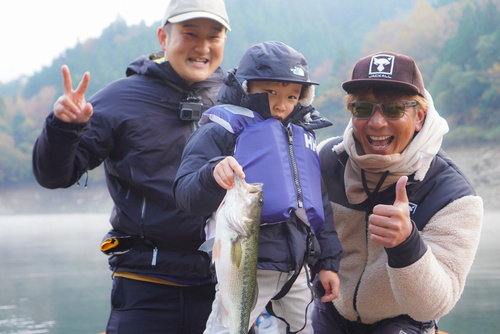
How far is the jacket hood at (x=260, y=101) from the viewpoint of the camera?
3139mm

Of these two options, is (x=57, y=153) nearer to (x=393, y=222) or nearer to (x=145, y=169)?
(x=145, y=169)

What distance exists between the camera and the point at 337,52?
249ft

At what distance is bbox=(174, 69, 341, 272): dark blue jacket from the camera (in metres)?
2.72

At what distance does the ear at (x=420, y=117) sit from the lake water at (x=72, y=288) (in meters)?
12.8

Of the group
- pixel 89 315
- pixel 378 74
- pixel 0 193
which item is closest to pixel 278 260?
pixel 378 74

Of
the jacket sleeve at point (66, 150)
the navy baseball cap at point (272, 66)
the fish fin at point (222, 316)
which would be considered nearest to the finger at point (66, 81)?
the jacket sleeve at point (66, 150)

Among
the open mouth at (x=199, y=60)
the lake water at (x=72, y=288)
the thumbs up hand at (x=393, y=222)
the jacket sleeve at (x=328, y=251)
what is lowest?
the lake water at (x=72, y=288)

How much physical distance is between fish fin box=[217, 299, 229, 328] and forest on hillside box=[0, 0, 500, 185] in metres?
41.1

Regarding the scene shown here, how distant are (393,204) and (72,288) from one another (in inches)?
970

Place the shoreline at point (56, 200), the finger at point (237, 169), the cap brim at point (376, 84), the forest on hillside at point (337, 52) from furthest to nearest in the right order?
the shoreline at point (56, 200) → the forest on hillside at point (337, 52) → the cap brim at point (376, 84) → the finger at point (237, 169)

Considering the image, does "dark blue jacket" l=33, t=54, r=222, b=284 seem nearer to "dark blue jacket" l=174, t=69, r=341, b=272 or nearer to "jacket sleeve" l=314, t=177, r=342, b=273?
"dark blue jacket" l=174, t=69, r=341, b=272

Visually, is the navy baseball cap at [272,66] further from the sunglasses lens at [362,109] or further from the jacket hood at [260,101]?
the sunglasses lens at [362,109]

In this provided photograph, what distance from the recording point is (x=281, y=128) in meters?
3.15

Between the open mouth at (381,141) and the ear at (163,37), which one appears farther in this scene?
the ear at (163,37)
